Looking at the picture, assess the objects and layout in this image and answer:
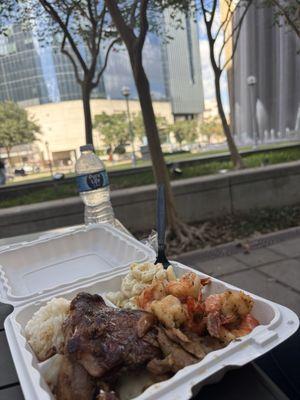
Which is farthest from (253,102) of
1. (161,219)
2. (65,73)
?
(65,73)

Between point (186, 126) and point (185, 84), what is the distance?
85.2ft

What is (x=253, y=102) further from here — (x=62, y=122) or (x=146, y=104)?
(x=62, y=122)

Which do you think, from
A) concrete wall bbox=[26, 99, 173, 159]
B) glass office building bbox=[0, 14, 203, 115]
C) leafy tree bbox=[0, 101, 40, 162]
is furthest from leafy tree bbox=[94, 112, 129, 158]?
concrete wall bbox=[26, 99, 173, 159]

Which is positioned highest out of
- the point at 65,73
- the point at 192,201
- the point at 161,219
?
the point at 65,73

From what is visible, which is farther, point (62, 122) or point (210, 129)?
point (62, 122)

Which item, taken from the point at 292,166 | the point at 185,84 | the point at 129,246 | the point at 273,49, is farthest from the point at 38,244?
the point at 185,84

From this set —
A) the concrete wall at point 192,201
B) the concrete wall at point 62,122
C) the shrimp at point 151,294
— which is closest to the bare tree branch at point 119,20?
the concrete wall at point 192,201

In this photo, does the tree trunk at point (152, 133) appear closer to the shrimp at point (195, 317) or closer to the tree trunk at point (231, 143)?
the tree trunk at point (231, 143)

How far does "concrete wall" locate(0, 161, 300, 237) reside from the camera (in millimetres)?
5641

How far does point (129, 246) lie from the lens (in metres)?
2.17

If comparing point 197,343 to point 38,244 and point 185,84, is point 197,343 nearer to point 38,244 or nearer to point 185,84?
point 38,244

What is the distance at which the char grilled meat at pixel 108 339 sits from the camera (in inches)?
38.9

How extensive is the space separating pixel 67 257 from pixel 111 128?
57.8 m

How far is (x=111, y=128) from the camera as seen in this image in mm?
58719
